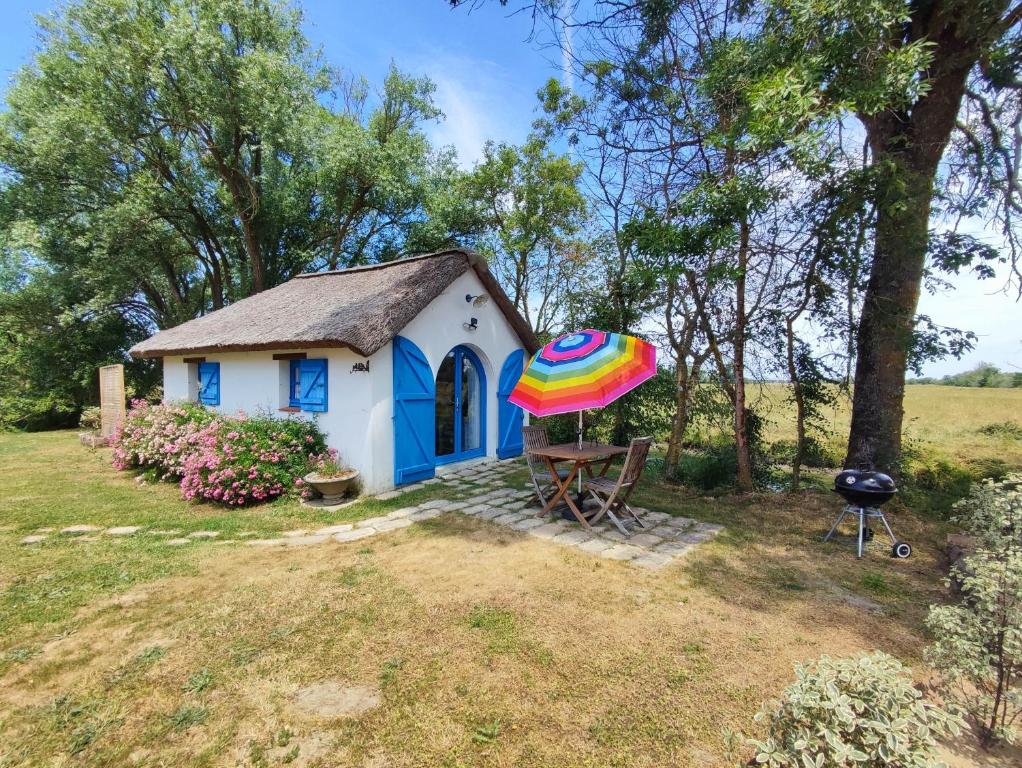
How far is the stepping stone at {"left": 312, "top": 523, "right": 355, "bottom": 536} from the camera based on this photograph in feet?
18.3

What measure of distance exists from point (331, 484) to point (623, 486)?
4.21 m

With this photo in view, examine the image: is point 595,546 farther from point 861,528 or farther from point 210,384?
point 210,384

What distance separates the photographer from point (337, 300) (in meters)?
8.88

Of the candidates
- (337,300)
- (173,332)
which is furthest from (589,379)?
(173,332)

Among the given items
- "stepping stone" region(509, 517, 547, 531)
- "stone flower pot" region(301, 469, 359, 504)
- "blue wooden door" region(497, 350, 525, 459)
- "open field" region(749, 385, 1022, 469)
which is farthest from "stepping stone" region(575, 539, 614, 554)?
"blue wooden door" region(497, 350, 525, 459)

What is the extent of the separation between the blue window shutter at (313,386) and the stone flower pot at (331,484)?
1274mm

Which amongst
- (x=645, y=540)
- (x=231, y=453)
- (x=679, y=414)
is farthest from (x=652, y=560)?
(x=231, y=453)

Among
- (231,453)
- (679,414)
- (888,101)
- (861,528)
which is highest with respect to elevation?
(888,101)

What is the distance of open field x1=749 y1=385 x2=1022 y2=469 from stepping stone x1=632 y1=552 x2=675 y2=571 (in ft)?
12.6

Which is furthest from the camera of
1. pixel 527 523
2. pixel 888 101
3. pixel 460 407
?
pixel 460 407

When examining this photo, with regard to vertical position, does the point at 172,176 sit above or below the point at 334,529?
above

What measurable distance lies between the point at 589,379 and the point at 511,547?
81.5 inches

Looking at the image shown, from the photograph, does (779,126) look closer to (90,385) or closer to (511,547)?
(511,547)

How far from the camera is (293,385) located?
328 inches
